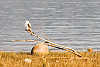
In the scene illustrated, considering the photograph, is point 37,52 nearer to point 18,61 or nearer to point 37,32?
point 18,61

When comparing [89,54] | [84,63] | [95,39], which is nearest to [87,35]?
[95,39]

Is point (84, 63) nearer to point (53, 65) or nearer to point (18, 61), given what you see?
point (53, 65)

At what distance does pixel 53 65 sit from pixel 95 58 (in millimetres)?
1151

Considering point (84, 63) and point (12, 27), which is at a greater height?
point (12, 27)

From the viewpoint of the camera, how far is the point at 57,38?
1195 cm

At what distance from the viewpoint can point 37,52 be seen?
7242mm

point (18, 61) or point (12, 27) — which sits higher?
point (12, 27)

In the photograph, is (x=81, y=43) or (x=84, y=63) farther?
(x=81, y=43)

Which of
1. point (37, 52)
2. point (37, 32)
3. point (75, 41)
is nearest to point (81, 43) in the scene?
point (75, 41)

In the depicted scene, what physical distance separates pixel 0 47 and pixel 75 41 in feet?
9.84

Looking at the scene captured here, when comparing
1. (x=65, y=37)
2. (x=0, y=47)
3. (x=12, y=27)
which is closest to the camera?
(x=0, y=47)

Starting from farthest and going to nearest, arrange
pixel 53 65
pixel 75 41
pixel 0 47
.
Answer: pixel 75 41
pixel 0 47
pixel 53 65

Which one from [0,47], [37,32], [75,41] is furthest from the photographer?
[37,32]

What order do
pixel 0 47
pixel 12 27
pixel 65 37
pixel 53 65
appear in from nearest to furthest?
pixel 53 65 < pixel 0 47 < pixel 65 37 < pixel 12 27
